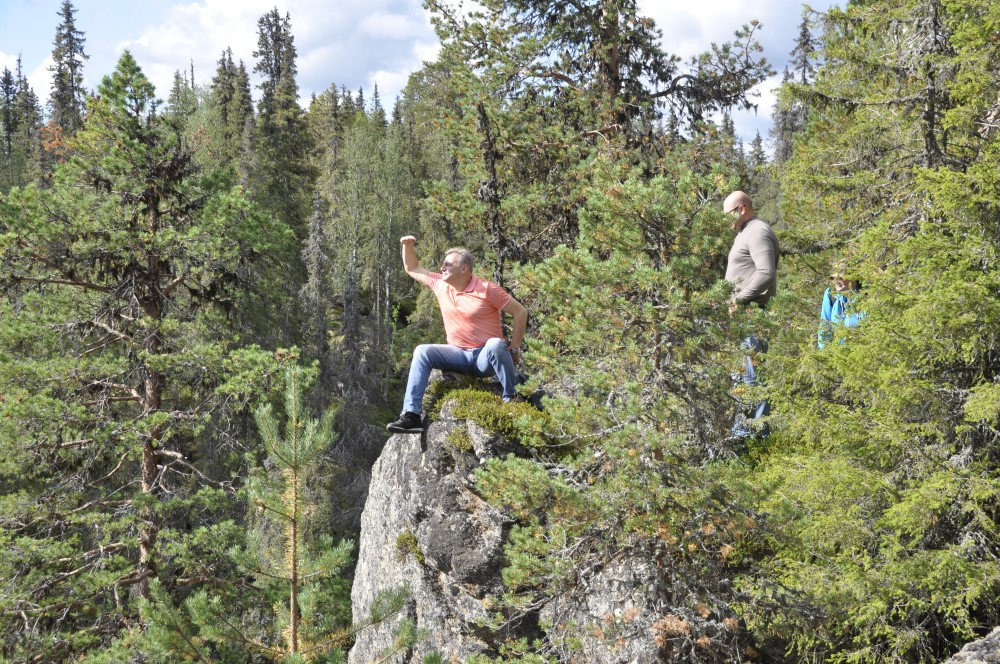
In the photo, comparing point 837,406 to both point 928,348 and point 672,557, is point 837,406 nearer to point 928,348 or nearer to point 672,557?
point 928,348

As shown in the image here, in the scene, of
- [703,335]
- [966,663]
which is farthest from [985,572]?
[703,335]

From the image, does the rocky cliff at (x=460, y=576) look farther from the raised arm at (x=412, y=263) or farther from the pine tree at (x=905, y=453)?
the raised arm at (x=412, y=263)

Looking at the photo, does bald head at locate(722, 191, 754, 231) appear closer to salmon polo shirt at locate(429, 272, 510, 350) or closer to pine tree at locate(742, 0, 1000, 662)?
pine tree at locate(742, 0, 1000, 662)

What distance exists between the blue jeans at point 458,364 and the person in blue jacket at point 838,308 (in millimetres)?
2507

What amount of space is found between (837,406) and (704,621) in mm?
1679

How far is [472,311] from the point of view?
5812 mm

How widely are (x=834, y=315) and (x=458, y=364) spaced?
3.54 meters

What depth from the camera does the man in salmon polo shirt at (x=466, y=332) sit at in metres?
5.68

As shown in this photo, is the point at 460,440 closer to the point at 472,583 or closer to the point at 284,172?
the point at 472,583

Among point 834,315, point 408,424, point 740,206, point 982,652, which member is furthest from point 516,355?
point 982,652

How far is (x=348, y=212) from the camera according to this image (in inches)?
1271

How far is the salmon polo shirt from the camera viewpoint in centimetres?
583

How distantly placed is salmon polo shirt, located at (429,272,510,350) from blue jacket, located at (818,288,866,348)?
2.60 metres

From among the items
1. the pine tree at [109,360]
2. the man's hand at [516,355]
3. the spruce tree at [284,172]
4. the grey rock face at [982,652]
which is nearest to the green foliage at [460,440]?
the man's hand at [516,355]
